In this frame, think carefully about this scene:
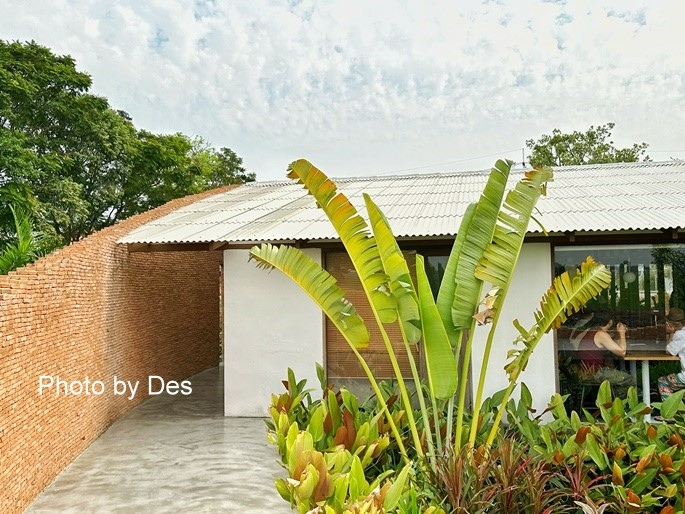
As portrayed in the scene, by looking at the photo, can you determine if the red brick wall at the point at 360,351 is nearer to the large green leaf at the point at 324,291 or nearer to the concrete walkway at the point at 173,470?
the concrete walkway at the point at 173,470

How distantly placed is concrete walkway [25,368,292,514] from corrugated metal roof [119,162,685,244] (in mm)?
2734

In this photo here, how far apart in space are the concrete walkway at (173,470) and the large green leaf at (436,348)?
6.35 feet

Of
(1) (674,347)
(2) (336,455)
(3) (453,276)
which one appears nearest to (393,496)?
(2) (336,455)

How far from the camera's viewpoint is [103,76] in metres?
20.2

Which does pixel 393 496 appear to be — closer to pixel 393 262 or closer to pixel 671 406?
pixel 393 262

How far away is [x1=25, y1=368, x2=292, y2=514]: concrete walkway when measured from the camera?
5508mm

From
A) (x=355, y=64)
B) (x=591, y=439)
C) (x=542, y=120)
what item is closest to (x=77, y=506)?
(x=591, y=439)

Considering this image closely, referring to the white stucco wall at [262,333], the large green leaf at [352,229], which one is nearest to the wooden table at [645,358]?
the large green leaf at [352,229]

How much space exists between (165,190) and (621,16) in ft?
55.6

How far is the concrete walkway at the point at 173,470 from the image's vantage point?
551 centimetres

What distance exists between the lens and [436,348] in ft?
17.2

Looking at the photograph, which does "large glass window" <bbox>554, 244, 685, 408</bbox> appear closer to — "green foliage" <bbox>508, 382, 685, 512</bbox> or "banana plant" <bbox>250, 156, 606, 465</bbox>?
"green foliage" <bbox>508, 382, 685, 512</bbox>

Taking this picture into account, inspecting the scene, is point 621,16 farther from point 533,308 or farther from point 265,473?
point 265,473

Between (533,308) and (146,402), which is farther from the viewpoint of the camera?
(146,402)
